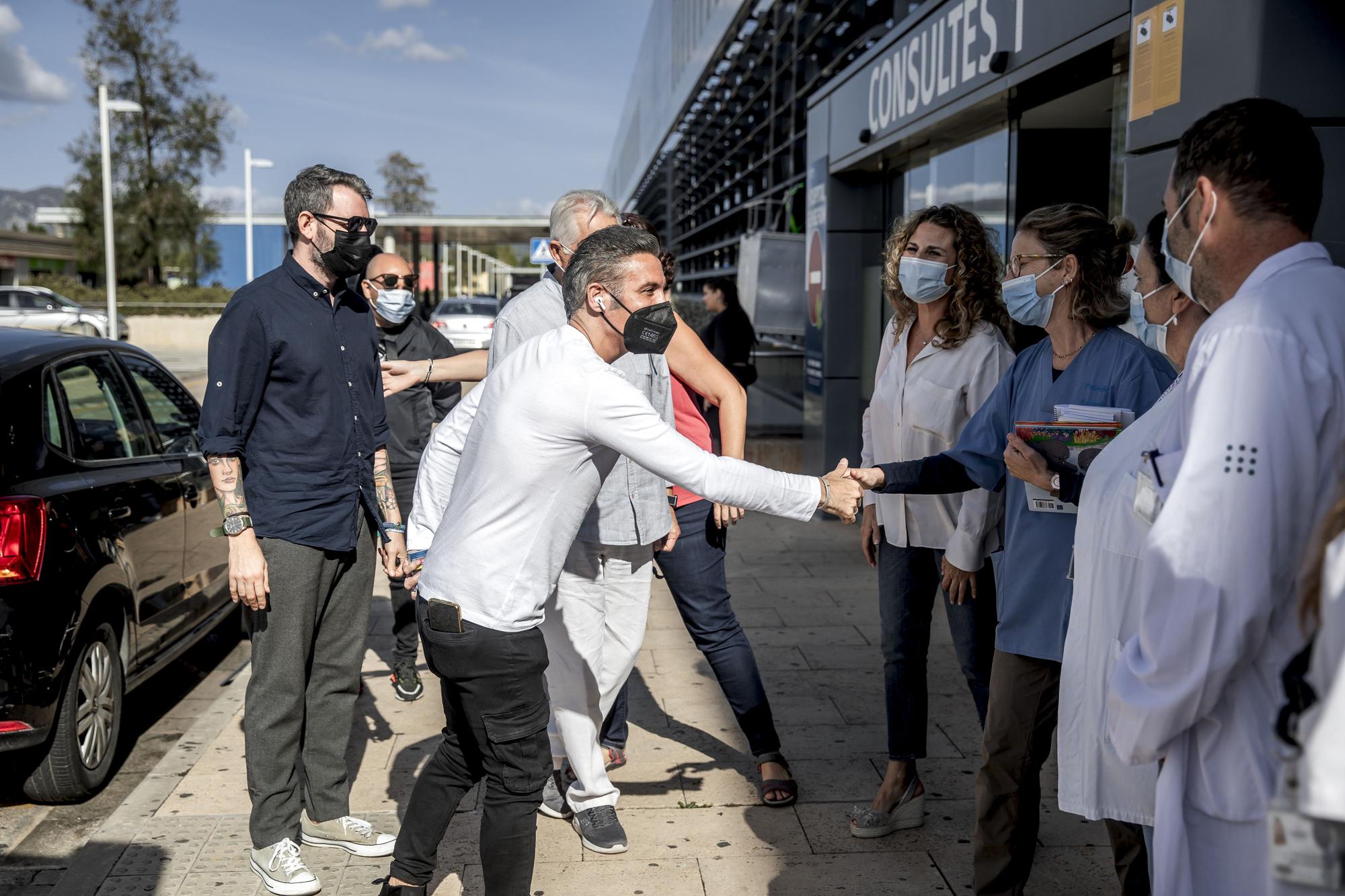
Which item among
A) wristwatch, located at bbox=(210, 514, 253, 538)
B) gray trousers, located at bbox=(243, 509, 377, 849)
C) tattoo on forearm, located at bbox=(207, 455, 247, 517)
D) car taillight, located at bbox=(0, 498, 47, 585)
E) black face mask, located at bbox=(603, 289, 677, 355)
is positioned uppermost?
black face mask, located at bbox=(603, 289, 677, 355)

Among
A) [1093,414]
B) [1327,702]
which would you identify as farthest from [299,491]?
[1327,702]

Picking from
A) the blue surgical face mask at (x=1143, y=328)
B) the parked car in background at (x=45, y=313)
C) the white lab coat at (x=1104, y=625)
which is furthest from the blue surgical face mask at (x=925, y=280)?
the parked car in background at (x=45, y=313)

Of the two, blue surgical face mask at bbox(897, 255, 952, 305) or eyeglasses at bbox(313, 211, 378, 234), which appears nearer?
eyeglasses at bbox(313, 211, 378, 234)

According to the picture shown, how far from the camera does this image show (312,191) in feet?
12.5

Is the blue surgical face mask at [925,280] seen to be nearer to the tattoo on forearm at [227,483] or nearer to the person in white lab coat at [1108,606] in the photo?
the person in white lab coat at [1108,606]

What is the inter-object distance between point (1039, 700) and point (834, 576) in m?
5.24

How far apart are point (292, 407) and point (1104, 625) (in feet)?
8.14

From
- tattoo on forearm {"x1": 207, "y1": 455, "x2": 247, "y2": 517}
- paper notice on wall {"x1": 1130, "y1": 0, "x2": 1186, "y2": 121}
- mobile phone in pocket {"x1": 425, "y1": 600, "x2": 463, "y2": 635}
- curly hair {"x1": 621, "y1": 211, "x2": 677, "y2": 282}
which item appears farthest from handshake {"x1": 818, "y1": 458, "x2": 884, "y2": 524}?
paper notice on wall {"x1": 1130, "y1": 0, "x2": 1186, "y2": 121}

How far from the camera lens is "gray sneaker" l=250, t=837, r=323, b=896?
3672mm

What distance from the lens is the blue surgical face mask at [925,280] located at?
4004mm

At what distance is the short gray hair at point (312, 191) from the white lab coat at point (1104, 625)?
99.0 inches

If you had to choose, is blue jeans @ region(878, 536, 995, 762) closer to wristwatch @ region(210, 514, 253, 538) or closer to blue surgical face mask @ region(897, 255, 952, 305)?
blue surgical face mask @ region(897, 255, 952, 305)

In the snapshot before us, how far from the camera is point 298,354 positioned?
12.2ft

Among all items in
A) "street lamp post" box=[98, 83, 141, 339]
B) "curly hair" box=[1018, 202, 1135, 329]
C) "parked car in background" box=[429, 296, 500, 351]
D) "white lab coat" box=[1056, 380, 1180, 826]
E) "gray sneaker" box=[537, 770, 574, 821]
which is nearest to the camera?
"white lab coat" box=[1056, 380, 1180, 826]
